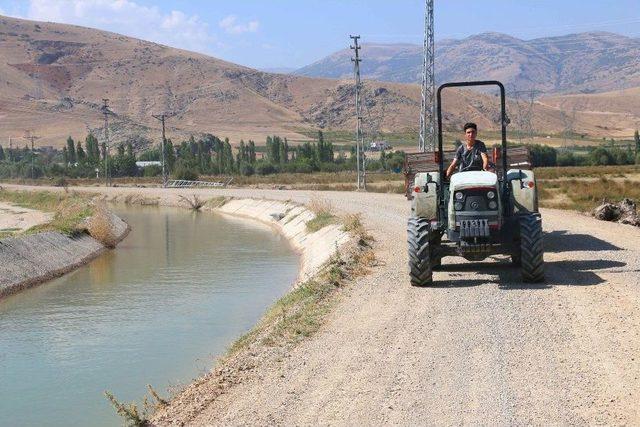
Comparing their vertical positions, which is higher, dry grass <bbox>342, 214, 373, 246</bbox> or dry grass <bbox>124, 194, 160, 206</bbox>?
dry grass <bbox>342, 214, 373, 246</bbox>

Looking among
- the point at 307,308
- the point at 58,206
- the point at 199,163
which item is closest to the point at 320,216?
the point at 307,308

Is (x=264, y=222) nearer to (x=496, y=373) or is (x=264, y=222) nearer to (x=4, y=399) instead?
(x=4, y=399)

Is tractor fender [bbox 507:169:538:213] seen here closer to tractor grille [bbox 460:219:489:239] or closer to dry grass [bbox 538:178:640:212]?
tractor grille [bbox 460:219:489:239]

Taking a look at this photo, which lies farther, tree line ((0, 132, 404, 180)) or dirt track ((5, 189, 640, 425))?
tree line ((0, 132, 404, 180))

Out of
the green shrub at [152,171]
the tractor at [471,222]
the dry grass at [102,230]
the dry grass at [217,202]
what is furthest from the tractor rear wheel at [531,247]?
the green shrub at [152,171]

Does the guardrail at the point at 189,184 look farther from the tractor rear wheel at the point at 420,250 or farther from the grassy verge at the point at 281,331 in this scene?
the tractor rear wheel at the point at 420,250

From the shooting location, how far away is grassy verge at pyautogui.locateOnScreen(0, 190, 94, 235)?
124 ft

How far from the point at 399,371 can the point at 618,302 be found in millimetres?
4576

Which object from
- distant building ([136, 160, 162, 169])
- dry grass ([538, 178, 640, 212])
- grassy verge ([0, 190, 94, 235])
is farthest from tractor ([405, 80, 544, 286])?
distant building ([136, 160, 162, 169])

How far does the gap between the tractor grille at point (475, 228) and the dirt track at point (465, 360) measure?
92cm

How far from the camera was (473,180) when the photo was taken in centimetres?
1432

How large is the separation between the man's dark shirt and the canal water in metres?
5.31

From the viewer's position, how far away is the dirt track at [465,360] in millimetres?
8641

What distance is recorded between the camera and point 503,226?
14.9 m
